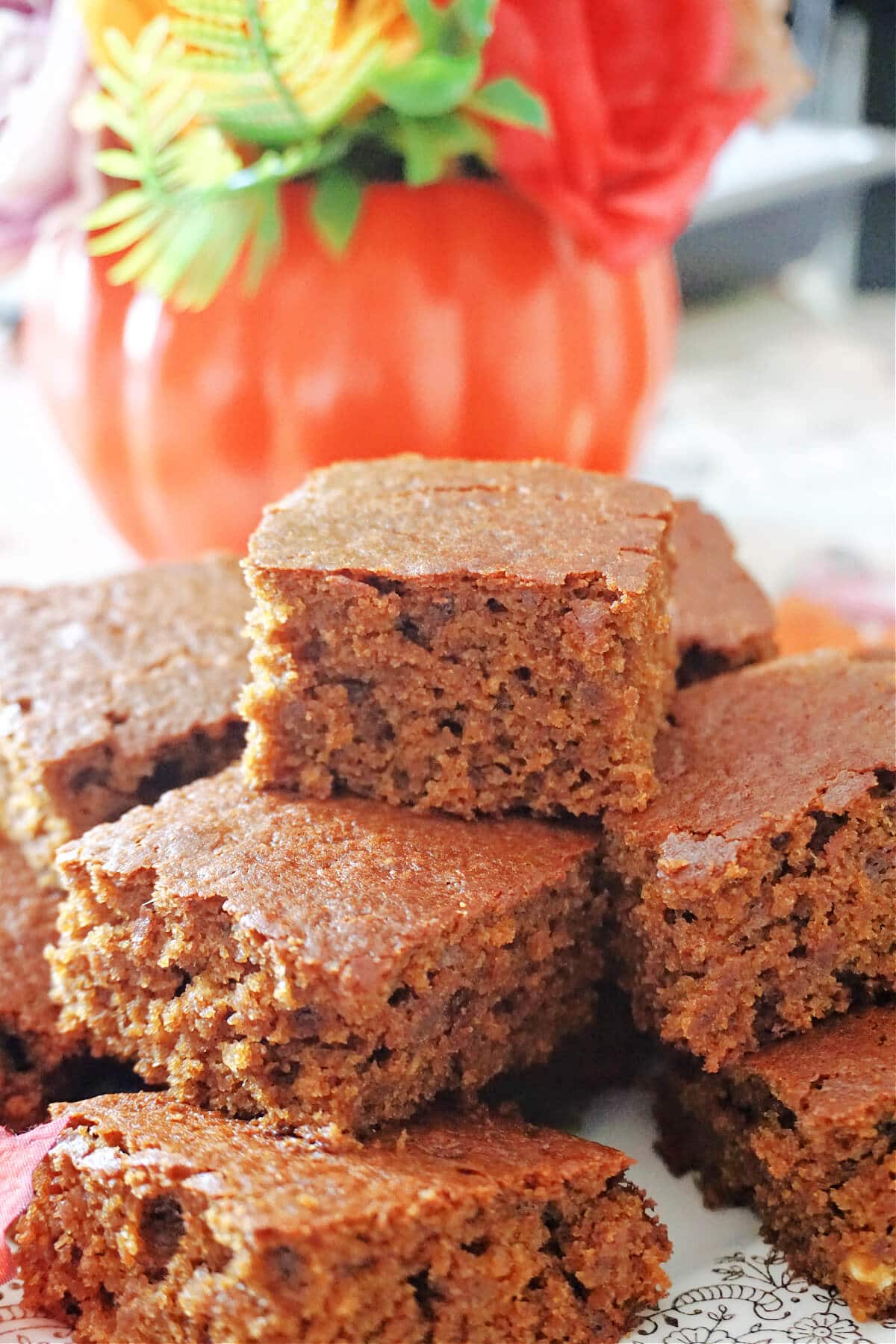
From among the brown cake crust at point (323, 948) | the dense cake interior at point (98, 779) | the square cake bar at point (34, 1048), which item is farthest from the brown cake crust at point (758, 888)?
the square cake bar at point (34, 1048)

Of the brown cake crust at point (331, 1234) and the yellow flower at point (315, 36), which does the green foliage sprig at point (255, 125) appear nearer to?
the yellow flower at point (315, 36)

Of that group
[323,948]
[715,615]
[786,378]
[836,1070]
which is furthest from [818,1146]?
[786,378]

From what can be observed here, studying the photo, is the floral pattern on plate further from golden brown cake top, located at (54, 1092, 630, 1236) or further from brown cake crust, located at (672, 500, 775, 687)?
brown cake crust, located at (672, 500, 775, 687)

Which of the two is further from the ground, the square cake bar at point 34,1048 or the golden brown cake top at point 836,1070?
the golden brown cake top at point 836,1070

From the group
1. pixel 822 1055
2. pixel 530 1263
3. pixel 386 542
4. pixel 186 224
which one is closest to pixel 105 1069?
pixel 530 1263

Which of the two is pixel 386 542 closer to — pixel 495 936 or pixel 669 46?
pixel 495 936

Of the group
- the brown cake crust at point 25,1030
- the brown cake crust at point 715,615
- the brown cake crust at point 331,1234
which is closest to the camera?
the brown cake crust at point 331,1234
